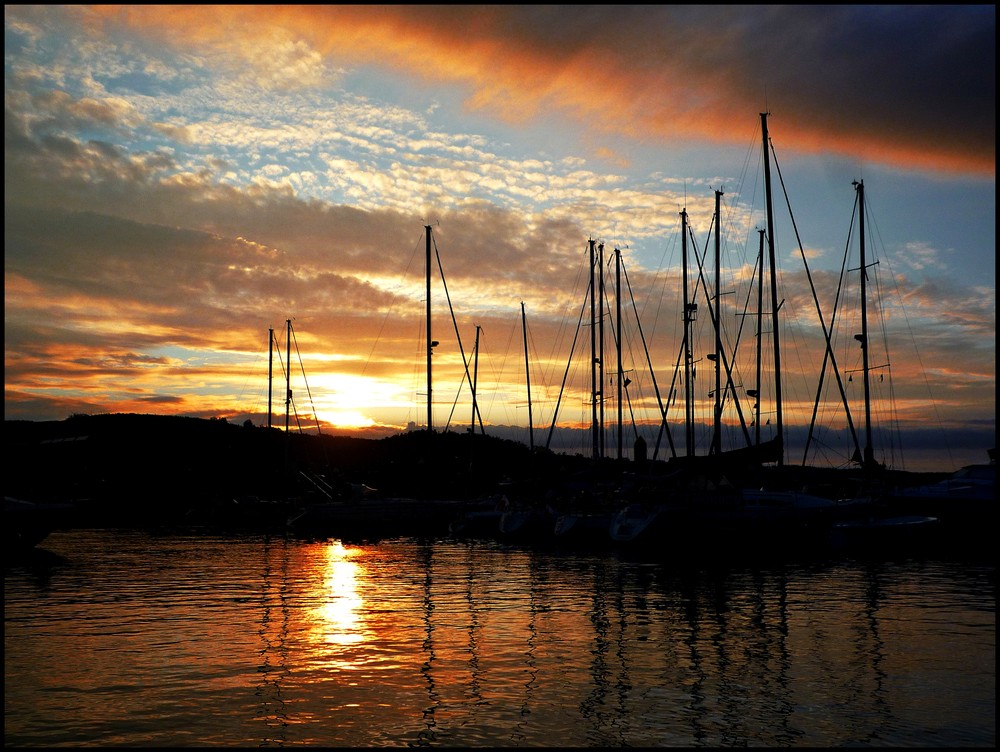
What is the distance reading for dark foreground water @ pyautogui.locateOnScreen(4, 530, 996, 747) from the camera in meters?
14.3

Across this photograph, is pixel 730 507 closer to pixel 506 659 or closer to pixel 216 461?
pixel 506 659

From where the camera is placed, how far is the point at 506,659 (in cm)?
1956

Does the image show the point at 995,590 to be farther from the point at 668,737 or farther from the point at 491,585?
the point at 668,737

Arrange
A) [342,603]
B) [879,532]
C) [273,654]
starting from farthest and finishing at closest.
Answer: [879,532]
[342,603]
[273,654]

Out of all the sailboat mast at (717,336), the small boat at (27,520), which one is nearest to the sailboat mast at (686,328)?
Answer: the sailboat mast at (717,336)

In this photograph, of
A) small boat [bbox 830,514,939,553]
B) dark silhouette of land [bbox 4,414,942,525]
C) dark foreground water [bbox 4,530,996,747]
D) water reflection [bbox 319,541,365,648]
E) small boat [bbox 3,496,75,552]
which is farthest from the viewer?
dark silhouette of land [bbox 4,414,942,525]

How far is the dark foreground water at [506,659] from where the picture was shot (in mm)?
14266

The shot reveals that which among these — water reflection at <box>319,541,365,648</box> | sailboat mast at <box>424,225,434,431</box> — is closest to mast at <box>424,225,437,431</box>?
sailboat mast at <box>424,225,434,431</box>

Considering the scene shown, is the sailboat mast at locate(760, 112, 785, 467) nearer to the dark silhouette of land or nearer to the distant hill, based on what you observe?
the dark silhouette of land

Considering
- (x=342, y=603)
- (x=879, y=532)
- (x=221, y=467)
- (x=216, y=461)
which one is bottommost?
(x=342, y=603)

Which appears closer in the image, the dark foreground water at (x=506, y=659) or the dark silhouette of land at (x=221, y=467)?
the dark foreground water at (x=506, y=659)

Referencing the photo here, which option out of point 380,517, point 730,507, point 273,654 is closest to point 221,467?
point 380,517

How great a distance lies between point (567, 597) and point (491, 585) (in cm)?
462

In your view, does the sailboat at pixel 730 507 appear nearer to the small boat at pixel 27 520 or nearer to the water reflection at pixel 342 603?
the water reflection at pixel 342 603
